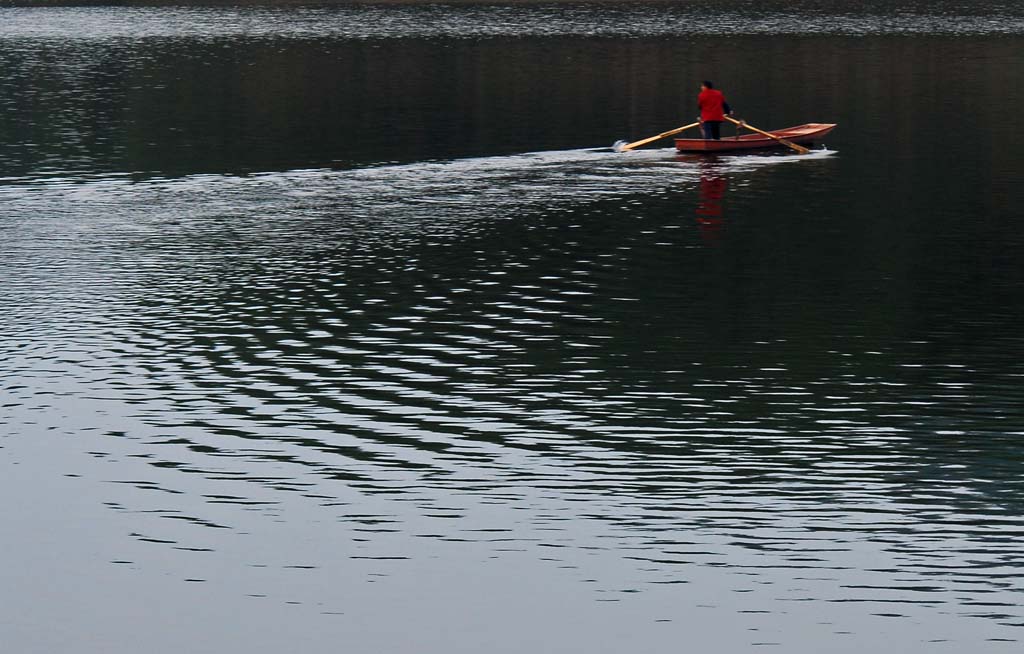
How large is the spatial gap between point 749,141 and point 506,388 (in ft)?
105

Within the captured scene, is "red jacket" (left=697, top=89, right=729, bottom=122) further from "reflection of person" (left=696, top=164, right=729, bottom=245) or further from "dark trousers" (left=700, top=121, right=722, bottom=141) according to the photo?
"reflection of person" (left=696, top=164, right=729, bottom=245)

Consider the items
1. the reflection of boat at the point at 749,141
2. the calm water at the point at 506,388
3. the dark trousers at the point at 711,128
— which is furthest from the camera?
the dark trousers at the point at 711,128

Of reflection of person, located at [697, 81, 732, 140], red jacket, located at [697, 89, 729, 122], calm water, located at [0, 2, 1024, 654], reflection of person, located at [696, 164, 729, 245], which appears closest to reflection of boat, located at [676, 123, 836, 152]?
calm water, located at [0, 2, 1024, 654]

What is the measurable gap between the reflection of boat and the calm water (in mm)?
697

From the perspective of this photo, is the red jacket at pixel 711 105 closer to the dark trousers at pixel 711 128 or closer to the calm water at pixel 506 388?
the dark trousers at pixel 711 128

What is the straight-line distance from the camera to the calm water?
20047 mm

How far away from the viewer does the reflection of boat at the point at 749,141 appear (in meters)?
58.5

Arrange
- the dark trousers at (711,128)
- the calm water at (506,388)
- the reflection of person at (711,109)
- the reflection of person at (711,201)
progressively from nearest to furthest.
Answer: the calm water at (506,388) < the reflection of person at (711,201) < the reflection of person at (711,109) < the dark trousers at (711,128)

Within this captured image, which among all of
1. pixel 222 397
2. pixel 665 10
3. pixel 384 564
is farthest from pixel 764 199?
pixel 665 10

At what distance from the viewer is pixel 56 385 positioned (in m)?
30.1

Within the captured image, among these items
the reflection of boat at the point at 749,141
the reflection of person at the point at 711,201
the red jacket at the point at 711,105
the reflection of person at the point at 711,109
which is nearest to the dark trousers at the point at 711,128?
the reflection of person at the point at 711,109

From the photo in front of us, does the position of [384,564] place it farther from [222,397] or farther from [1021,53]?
[1021,53]

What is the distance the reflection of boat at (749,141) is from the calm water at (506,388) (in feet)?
2.29

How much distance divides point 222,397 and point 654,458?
343 inches
